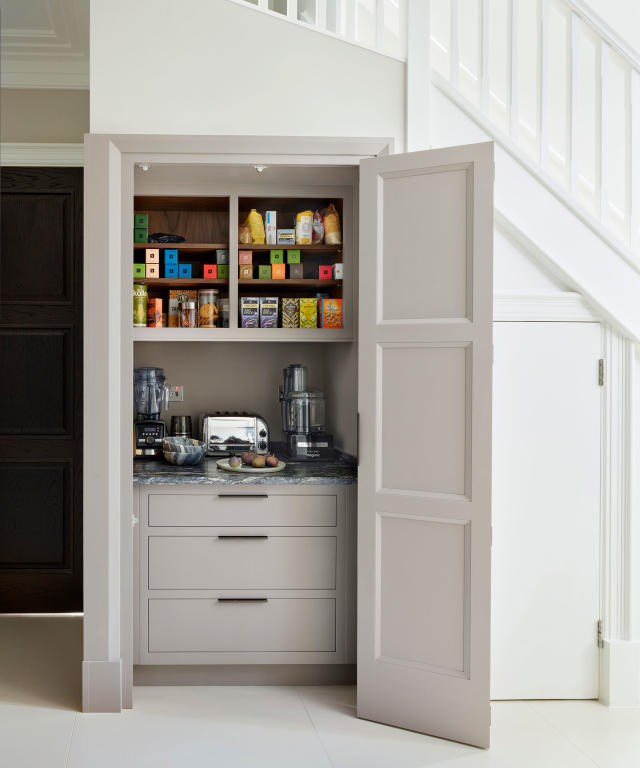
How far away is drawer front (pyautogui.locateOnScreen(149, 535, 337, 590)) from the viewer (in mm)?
2943

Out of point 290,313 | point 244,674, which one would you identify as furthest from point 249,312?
point 244,674

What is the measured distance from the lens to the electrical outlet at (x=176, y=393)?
12.3 ft

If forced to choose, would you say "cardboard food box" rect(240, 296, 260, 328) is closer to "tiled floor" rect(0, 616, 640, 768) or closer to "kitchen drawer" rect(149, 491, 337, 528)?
"kitchen drawer" rect(149, 491, 337, 528)

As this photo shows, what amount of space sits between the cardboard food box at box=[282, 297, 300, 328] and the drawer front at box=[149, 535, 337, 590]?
3.21 feet

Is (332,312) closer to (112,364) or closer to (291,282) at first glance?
(291,282)

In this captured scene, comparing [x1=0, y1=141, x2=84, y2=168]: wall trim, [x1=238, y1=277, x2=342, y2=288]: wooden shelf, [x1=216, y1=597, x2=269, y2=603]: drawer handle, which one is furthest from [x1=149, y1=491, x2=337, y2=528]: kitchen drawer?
[x1=0, y1=141, x2=84, y2=168]: wall trim

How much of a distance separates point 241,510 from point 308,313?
95 cm

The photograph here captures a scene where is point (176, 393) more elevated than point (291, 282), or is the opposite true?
point (291, 282)

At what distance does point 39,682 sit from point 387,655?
147 cm

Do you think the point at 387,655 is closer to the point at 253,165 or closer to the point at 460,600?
the point at 460,600

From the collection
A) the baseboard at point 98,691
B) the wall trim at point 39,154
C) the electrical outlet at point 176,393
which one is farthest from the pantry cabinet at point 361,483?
the wall trim at point 39,154

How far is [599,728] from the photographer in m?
2.67

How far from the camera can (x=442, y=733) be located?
2561mm

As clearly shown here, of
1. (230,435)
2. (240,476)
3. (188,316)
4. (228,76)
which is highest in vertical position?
(228,76)
